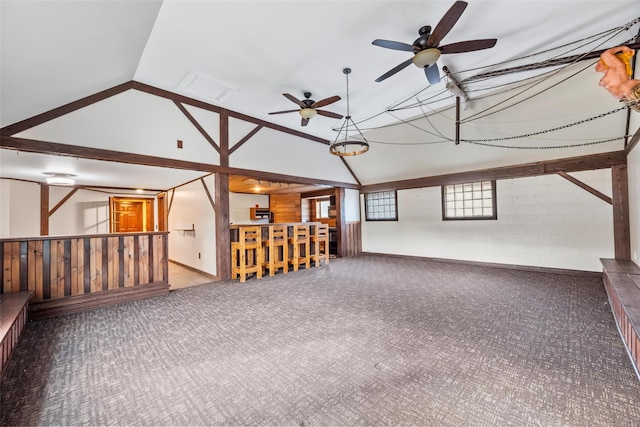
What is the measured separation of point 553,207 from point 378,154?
4.18 m

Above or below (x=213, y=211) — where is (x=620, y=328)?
below

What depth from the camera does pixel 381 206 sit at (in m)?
8.73

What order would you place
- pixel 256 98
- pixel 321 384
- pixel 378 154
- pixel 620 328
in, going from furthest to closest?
pixel 378 154, pixel 256 98, pixel 620 328, pixel 321 384

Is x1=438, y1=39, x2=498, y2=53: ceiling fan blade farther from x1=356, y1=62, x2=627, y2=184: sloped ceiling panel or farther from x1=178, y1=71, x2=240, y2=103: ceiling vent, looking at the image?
x1=178, y1=71, x2=240, y2=103: ceiling vent

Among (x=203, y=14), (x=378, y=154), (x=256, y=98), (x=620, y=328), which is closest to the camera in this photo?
(x=620, y=328)

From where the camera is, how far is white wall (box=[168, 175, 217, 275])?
223 inches

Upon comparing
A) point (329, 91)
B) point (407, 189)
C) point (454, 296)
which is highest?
point (329, 91)

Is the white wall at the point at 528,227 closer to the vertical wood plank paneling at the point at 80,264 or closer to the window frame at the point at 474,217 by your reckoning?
the window frame at the point at 474,217

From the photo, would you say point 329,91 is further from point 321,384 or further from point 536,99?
point 321,384

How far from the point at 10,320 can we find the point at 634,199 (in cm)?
845

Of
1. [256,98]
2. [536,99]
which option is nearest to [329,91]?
[256,98]

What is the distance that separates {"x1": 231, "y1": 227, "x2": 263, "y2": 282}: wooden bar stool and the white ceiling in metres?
1.86

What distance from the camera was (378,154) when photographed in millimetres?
7480

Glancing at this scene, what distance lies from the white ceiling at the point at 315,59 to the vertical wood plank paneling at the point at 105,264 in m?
1.57
